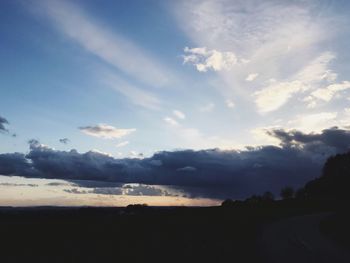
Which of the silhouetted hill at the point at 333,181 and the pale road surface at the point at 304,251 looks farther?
the silhouetted hill at the point at 333,181

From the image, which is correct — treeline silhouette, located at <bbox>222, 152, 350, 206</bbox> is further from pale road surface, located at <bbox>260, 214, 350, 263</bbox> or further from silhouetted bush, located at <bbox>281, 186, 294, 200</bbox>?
pale road surface, located at <bbox>260, 214, 350, 263</bbox>

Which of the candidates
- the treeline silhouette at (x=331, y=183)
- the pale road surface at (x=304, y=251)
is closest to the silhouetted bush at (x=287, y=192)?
the treeline silhouette at (x=331, y=183)

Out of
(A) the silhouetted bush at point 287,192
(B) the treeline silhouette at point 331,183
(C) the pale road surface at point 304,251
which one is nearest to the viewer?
(C) the pale road surface at point 304,251

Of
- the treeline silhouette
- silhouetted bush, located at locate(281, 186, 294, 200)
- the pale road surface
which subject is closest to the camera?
the pale road surface

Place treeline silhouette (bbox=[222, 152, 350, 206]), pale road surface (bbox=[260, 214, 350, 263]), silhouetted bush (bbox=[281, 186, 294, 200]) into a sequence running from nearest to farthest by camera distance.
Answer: pale road surface (bbox=[260, 214, 350, 263]) → treeline silhouette (bbox=[222, 152, 350, 206]) → silhouetted bush (bbox=[281, 186, 294, 200])

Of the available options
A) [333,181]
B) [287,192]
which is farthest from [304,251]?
[287,192]

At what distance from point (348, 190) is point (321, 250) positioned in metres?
115

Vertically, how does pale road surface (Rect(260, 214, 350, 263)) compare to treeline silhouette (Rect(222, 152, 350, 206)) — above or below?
below

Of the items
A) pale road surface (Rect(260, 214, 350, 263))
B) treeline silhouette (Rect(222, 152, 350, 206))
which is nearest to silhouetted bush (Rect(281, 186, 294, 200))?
treeline silhouette (Rect(222, 152, 350, 206))

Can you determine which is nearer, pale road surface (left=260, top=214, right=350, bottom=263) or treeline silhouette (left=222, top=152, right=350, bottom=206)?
pale road surface (left=260, top=214, right=350, bottom=263)

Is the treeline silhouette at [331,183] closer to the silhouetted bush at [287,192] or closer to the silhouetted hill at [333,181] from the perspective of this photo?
the silhouetted hill at [333,181]

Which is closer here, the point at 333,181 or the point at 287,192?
the point at 333,181

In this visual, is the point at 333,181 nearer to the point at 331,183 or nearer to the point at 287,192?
the point at 331,183

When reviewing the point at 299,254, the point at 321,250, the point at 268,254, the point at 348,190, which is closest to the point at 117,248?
the point at 268,254
